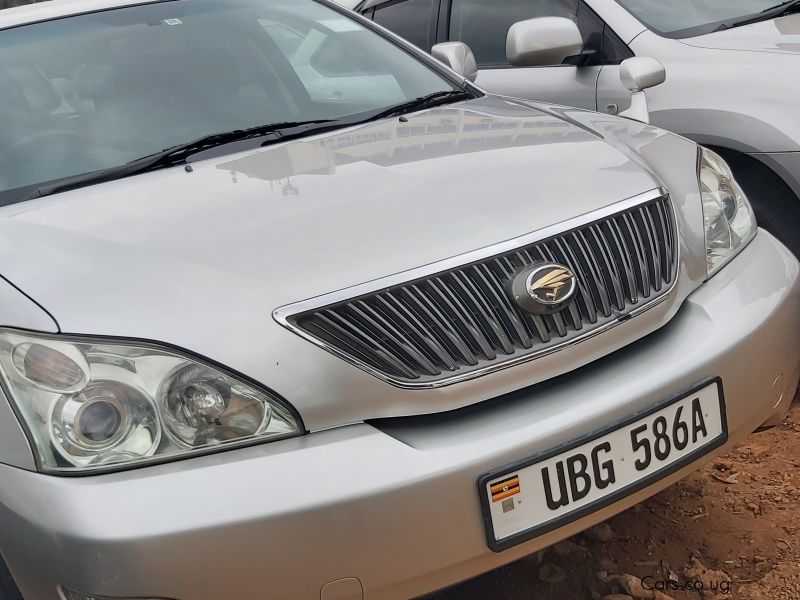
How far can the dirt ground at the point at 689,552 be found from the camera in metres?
2.10

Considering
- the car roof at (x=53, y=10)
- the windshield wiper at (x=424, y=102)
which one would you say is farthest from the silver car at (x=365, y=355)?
the car roof at (x=53, y=10)

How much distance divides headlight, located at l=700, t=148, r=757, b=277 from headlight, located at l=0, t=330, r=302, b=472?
42.9 inches

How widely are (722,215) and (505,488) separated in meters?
0.97

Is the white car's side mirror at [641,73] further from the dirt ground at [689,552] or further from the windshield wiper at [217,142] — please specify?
the dirt ground at [689,552]

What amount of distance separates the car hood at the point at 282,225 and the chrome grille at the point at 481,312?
4 centimetres

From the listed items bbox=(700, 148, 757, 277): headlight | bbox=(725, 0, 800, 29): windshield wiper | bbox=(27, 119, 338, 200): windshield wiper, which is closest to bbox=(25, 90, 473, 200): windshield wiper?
bbox=(27, 119, 338, 200): windshield wiper

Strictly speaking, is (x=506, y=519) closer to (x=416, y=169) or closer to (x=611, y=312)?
(x=611, y=312)

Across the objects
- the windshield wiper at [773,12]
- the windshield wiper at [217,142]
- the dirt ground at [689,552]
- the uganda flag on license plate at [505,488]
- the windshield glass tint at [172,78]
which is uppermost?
the windshield glass tint at [172,78]

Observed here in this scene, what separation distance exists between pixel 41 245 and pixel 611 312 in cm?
114

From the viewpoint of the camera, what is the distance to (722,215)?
2.13 meters

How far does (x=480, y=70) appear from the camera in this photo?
409 cm

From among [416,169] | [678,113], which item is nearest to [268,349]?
[416,169]

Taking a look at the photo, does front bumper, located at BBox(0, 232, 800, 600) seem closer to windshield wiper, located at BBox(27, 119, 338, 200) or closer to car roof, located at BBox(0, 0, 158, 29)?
windshield wiper, located at BBox(27, 119, 338, 200)

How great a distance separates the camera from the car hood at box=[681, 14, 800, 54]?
316 cm
